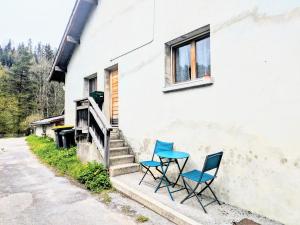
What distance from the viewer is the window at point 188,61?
4.80 metres

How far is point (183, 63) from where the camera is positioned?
539 centimetres

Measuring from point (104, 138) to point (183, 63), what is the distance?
2759mm

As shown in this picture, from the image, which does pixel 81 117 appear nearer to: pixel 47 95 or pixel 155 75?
pixel 155 75

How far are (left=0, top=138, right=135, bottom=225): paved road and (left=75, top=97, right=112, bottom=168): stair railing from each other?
3.96ft

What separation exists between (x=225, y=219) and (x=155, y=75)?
364cm

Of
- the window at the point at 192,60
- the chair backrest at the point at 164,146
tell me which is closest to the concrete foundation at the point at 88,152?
the chair backrest at the point at 164,146

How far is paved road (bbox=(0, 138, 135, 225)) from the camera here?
12.0 ft

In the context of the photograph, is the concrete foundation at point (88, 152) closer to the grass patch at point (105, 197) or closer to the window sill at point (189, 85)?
the grass patch at point (105, 197)

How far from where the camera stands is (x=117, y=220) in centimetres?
365

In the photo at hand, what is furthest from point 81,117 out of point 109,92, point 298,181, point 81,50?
point 298,181

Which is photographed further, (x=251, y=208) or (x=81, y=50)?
(x=81, y=50)

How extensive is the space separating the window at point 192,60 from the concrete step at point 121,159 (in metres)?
2.45

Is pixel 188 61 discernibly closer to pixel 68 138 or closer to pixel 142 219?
pixel 142 219

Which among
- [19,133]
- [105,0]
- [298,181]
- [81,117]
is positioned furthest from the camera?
[19,133]
